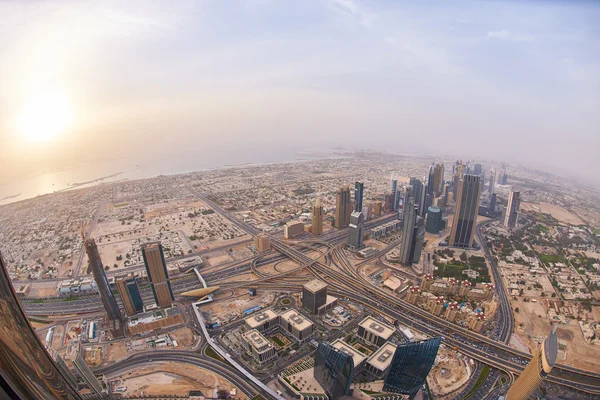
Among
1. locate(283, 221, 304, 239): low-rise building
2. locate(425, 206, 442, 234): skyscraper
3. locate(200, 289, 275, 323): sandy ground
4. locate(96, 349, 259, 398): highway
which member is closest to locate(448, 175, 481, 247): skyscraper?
locate(425, 206, 442, 234): skyscraper

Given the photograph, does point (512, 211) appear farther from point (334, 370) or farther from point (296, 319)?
point (334, 370)

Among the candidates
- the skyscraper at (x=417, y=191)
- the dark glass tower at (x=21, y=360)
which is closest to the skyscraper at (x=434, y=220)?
the skyscraper at (x=417, y=191)

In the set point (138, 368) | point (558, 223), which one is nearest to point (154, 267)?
point (138, 368)

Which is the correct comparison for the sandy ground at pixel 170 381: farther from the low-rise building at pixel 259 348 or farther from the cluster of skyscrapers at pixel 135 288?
the cluster of skyscrapers at pixel 135 288

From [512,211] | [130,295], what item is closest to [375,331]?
[130,295]

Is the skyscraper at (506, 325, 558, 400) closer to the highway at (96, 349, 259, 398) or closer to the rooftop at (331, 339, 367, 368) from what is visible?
the rooftop at (331, 339, 367, 368)

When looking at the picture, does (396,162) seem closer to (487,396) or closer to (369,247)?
(369,247)

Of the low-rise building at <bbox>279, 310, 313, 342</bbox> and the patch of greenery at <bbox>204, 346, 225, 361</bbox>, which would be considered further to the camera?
the low-rise building at <bbox>279, 310, 313, 342</bbox>
